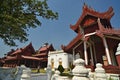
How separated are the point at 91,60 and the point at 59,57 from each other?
1323 cm

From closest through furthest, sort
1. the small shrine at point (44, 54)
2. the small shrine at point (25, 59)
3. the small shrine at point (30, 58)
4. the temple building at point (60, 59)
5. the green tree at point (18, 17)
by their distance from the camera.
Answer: the green tree at point (18, 17) → the temple building at point (60, 59) → the small shrine at point (25, 59) → the small shrine at point (30, 58) → the small shrine at point (44, 54)

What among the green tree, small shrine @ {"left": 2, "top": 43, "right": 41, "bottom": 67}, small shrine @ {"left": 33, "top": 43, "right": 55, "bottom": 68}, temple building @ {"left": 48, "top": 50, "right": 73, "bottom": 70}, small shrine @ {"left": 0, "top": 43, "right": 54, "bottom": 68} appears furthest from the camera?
small shrine @ {"left": 33, "top": 43, "right": 55, "bottom": 68}

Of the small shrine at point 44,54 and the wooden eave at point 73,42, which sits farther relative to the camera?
the small shrine at point 44,54

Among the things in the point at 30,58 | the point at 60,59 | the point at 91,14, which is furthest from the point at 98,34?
the point at 30,58

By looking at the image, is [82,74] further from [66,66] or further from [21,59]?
[21,59]

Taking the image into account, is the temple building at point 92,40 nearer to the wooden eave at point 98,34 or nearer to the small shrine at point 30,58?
the wooden eave at point 98,34

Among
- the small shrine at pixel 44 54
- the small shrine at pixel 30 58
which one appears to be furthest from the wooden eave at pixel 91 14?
the small shrine at pixel 44 54

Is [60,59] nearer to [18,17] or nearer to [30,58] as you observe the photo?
[30,58]

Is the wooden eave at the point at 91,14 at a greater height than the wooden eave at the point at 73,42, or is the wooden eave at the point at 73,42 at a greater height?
the wooden eave at the point at 91,14

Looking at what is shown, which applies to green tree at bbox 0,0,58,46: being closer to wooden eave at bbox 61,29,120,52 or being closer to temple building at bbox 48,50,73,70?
wooden eave at bbox 61,29,120,52

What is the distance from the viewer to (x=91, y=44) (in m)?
15.1

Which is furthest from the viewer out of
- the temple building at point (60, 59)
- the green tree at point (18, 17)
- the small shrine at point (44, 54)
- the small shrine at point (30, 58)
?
the small shrine at point (44, 54)

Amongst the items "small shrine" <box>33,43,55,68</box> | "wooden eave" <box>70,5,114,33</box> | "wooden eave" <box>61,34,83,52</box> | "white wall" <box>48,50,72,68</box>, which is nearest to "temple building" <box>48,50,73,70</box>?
"white wall" <box>48,50,72,68</box>

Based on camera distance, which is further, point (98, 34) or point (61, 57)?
point (61, 57)
